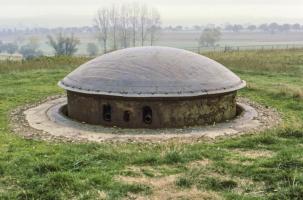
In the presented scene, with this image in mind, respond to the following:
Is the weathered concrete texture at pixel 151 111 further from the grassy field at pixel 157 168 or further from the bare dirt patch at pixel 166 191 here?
the bare dirt patch at pixel 166 191

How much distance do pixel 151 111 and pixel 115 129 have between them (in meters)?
0.99

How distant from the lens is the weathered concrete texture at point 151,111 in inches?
417

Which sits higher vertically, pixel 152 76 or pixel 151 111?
pixel 152 76

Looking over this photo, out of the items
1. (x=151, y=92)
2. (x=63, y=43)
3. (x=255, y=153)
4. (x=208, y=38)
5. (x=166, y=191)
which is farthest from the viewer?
(x=208, y=38)

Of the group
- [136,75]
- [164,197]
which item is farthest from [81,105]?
[164,197]

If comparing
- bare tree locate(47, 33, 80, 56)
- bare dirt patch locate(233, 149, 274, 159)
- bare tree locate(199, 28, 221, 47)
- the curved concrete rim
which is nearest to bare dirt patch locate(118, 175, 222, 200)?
bare dirt patch locate(233, 149, 274, 159)

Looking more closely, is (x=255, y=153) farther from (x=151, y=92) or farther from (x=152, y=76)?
(x=152, y=76)

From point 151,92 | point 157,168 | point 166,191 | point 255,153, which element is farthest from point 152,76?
point 166,191

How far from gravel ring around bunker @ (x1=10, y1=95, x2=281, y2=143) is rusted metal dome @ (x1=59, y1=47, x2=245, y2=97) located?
87 cm

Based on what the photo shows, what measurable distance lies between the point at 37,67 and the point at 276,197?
64.0ft

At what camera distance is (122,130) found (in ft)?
34.4

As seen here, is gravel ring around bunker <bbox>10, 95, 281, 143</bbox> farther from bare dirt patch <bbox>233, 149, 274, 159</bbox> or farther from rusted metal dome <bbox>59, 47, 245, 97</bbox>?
bare dirt patch <bbox>233, 149, 274, 159</bbox>

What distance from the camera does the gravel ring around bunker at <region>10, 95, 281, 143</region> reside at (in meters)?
9.73

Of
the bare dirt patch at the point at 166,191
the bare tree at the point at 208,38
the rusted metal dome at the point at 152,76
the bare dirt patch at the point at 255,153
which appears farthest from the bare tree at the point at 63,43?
the bare dirt patch at the point at 166,191
